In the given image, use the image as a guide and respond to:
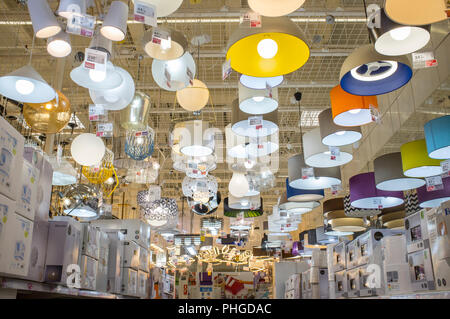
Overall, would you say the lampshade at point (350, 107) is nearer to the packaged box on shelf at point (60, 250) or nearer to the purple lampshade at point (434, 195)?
the purple lampshade at point (434, 195)

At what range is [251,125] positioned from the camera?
406 centimetres

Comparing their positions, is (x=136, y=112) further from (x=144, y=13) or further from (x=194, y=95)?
(x=144, y=13)

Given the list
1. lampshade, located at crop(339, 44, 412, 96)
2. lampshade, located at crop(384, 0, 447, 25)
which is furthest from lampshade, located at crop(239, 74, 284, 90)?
lampshade, located at crop(384, 0, 447, 25)

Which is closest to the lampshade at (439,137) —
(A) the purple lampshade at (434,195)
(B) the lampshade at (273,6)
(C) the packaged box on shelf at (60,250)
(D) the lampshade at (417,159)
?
(D) the lampshade at (417,159)

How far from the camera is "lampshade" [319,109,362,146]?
405 centimetres

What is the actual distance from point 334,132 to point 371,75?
91 centimetres

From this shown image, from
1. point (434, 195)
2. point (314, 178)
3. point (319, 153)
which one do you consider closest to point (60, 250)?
point (319, 153)

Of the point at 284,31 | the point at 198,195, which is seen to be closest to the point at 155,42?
the point at 284,31

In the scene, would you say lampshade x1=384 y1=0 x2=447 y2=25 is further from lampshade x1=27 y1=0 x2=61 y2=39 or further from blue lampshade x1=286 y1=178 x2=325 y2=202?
blue lampshade x1=286 y1=178 x2=325 y2=202

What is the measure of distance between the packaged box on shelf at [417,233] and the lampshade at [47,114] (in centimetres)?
352

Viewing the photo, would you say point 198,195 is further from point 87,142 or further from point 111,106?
point 111,106

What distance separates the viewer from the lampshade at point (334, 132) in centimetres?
405

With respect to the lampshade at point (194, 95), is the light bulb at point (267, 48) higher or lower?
lower
